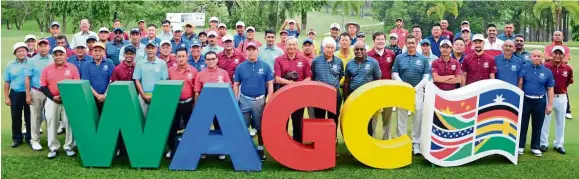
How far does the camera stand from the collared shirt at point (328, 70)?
7020 mm

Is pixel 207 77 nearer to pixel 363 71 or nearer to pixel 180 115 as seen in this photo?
pixel 180 115

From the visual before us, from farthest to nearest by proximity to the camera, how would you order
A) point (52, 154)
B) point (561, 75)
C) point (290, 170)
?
1. point (561, 75)
2. point (52, 154)
3. point (290, 170)

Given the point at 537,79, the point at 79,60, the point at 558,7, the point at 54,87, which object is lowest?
the point at 54,87

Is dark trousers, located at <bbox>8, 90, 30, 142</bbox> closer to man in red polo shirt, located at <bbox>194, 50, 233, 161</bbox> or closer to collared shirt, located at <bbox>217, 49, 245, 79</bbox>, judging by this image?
man in red polo shirt, located at <bbox>194, 50, 233, 161</bbox>

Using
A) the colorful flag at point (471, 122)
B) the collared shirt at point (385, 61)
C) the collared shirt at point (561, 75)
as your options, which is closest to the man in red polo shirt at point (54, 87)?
the collared shirt at point (385, 61)

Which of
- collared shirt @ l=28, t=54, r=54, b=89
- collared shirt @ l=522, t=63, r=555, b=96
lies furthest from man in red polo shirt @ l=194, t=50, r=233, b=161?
collared shirt @ l=522, t=63, r=555, b=96

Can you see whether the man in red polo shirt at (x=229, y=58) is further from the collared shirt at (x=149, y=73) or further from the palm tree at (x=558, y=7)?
the palm tree at (x=558, y=7)

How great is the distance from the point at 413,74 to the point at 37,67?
4944mm

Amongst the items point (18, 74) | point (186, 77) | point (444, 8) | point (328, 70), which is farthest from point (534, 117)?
point (444, 8)

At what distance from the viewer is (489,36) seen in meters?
9.64

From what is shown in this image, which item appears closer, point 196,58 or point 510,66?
point 510,66

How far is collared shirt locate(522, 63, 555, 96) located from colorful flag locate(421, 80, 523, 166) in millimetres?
384

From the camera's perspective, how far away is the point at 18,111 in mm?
7520

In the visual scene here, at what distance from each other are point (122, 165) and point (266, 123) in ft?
6.12
